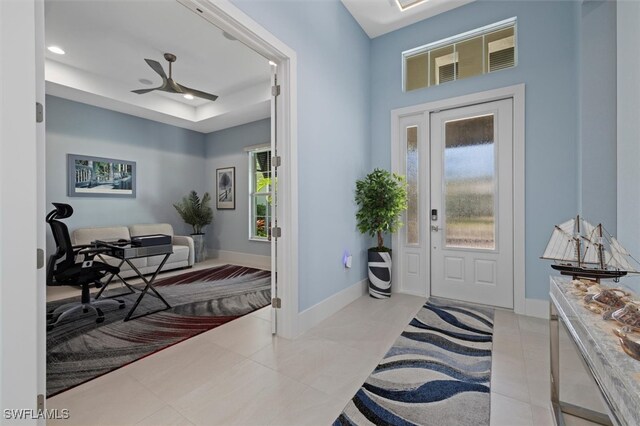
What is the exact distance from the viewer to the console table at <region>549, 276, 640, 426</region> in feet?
2.22

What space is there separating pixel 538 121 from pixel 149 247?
435cm

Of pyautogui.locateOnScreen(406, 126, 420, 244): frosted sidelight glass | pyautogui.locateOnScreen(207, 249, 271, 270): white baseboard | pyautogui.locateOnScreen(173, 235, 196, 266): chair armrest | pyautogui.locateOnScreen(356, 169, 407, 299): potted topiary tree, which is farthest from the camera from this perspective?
pyautogui.locateOnScreen(207, 249, 271, 270): white baseboard

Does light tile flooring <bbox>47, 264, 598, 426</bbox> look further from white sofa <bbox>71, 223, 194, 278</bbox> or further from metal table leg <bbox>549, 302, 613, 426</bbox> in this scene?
white sofa <bbox>71, 223, 194, 278</bbox>

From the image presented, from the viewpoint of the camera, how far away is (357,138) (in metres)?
3.55

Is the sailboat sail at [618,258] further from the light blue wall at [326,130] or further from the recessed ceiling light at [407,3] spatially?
the recessed ceiling light at [407,3]

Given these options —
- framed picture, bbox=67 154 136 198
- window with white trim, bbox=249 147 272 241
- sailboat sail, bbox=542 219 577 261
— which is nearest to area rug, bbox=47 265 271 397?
window with white trim, bbox=249 147 272 241

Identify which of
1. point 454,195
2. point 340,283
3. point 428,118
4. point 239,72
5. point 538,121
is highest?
point 239,72

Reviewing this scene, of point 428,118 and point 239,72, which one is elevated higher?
point 239,72

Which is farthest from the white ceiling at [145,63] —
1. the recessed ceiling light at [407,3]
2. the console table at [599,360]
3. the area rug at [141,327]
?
the console table at [599,360]

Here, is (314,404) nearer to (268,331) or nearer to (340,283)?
(268,331)

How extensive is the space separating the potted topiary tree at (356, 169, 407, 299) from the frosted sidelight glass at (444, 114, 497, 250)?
604 mm

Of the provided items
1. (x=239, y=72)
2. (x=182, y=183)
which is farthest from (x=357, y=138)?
(x=182, y=183)

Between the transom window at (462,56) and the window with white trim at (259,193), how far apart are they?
335 centimetres

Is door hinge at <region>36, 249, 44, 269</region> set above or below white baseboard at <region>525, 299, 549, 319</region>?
above
